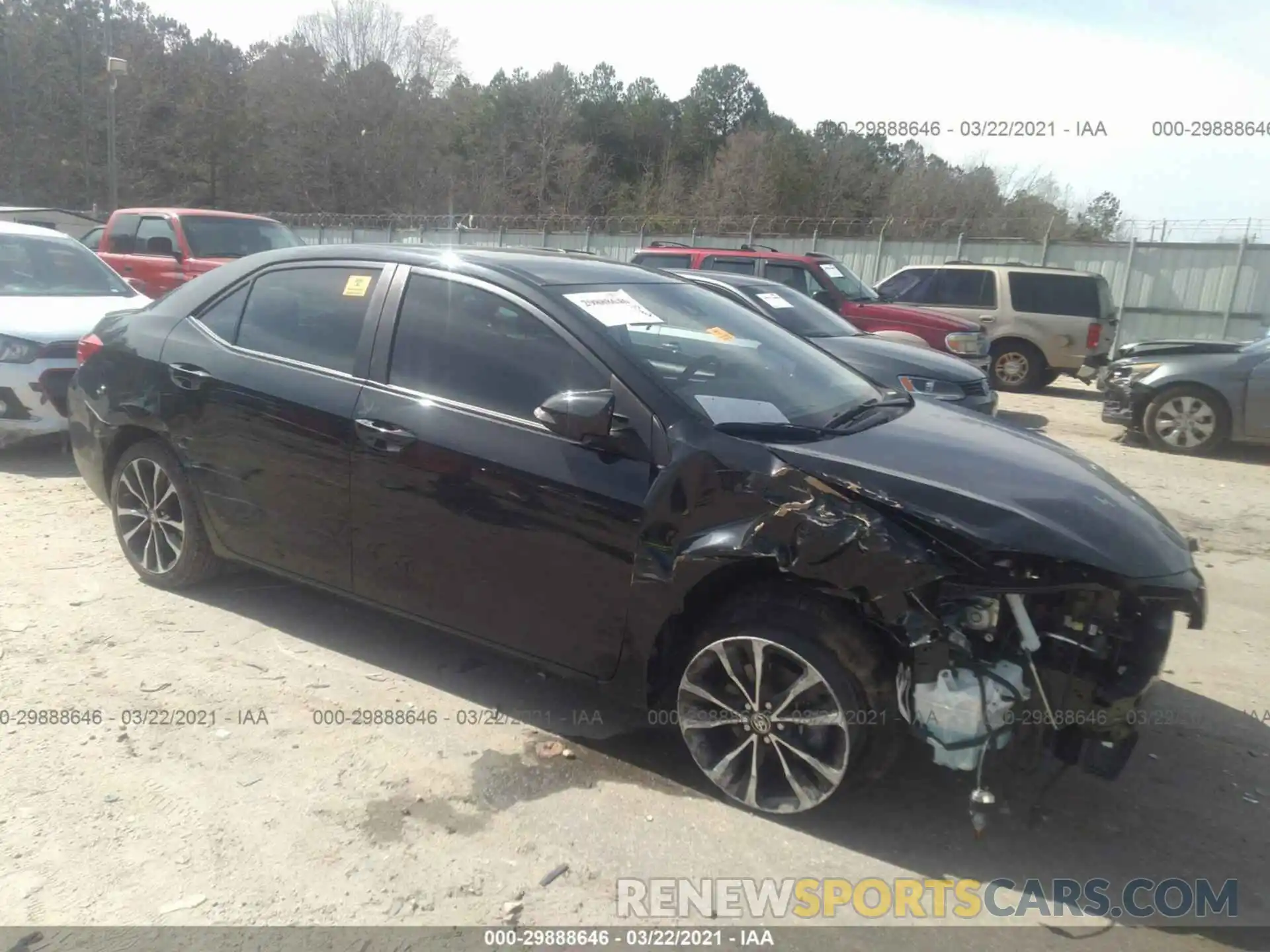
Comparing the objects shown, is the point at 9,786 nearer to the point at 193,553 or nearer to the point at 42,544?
the point at 193,553

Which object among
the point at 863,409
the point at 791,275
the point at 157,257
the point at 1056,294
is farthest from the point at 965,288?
the point at 863,409

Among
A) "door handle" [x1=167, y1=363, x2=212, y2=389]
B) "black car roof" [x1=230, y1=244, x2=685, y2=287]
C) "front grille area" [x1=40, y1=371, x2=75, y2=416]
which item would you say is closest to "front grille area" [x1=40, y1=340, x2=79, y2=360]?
"front grille area" [x1=40, y1=371, x2=75, y2=416]

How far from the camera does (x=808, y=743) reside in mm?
2992

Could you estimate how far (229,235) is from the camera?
39.4 ft

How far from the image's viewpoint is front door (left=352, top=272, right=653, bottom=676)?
3.25 meters

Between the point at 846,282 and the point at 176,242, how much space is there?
8590 mm

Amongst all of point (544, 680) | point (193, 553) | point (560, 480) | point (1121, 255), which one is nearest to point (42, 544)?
point (193, 553)

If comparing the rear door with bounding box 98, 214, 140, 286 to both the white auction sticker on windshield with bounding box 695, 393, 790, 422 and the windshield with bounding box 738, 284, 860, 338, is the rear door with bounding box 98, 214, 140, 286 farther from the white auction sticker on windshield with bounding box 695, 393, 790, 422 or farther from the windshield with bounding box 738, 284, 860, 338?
the white auction sticker on windshield with bounding box 695, 393, 790, 422

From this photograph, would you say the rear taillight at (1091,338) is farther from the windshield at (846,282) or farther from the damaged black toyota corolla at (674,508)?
the damaged black toyota corolla at (674,508)

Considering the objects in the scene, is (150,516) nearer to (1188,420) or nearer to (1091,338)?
(1188,420)

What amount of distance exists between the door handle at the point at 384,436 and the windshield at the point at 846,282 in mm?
9506

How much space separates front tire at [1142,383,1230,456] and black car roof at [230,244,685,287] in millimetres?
7346

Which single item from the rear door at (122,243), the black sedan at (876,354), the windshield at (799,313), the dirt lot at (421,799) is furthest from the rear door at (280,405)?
the rear door at (122,243)

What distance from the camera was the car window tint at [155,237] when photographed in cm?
1166
